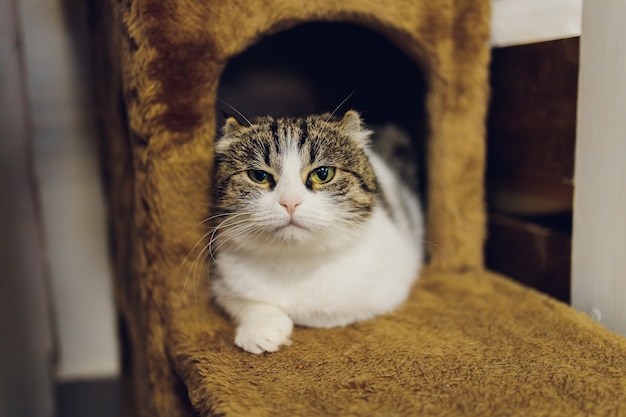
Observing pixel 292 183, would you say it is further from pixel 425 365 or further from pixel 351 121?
pixel 425 365

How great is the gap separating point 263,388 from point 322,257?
360mm

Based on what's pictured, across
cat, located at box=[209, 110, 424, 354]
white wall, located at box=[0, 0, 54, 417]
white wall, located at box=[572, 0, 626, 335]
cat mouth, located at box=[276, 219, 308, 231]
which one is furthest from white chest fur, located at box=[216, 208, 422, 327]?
white wall, located at box=[0, 0, 54, 417]

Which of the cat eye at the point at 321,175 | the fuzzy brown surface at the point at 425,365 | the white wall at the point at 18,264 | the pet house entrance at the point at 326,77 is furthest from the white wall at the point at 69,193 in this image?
the cat eye at the point at 321,175

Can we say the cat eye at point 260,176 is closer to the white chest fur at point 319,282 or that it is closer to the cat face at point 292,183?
the cat face at point 292,183

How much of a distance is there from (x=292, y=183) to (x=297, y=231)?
0.34ft

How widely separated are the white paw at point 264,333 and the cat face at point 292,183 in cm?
16

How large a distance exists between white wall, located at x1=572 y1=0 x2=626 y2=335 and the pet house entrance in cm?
69

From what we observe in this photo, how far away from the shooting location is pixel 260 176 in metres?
1.13

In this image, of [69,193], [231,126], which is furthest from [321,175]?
[69,193]

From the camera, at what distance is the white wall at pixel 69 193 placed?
185 centimetres

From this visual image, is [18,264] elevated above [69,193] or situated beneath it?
situated beneath

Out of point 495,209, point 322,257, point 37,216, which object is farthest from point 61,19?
point 495,209

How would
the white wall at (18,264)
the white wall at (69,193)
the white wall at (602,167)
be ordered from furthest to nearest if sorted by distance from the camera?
the white wall at (69,193)
the white wall at (18,264)
the white wall at (602,167)

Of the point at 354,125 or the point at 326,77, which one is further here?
the point at 326,77
